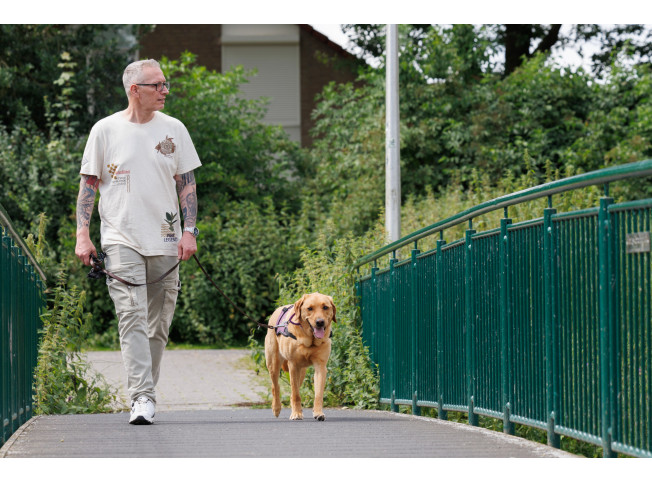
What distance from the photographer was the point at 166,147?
21.5 ft

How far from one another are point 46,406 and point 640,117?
52.4 feet

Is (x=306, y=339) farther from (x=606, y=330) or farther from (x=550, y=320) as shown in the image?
(x=606, y=330)

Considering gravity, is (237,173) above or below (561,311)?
above

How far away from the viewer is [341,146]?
78.8 ft

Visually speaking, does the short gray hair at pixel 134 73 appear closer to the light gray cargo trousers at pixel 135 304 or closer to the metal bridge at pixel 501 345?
the light gray cargo trousers at pixel 135 304

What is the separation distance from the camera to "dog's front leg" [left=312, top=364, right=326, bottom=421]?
7.32m

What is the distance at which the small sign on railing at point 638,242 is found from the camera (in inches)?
164

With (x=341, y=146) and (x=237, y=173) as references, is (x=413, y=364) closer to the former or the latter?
(x=237, y=173)

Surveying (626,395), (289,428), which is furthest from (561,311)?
(289,428)

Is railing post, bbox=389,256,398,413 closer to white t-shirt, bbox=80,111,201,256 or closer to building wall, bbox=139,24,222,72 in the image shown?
white t-shirt, bbox=80,111,201,256

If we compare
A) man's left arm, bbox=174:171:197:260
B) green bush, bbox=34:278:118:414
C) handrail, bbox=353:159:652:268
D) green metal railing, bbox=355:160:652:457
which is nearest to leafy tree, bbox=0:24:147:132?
green bush, bbox=34:278:118:414

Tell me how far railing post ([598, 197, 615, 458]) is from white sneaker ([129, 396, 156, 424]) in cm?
290

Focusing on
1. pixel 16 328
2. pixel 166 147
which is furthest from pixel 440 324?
pixel 16 328

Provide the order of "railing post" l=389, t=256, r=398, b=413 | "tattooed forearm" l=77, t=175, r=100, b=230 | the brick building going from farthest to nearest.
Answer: the brick building, "railing post" l=389, t=256, r=398, b=413, "tattooed forearm" l=77, t=175, r=100, b=230
